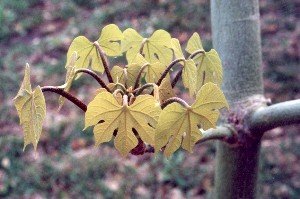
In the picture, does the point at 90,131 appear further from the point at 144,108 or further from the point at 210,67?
the point at 144,108

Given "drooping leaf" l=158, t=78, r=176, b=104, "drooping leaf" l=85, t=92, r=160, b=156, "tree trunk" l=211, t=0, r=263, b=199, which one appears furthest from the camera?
"tree trunk" l=211, t=0, r=263, b=199

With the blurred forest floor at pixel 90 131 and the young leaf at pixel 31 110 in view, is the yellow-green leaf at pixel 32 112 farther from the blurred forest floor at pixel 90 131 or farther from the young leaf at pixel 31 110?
the blurred forest floor at pixel 90 131

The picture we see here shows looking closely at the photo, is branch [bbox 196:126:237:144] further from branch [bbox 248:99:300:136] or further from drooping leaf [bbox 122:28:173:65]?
drooping leaf [bbox 122:28:173:65]

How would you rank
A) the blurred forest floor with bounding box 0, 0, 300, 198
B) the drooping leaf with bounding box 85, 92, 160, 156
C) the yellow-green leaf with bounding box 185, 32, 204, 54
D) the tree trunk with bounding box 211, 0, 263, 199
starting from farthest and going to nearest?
the blurred forest floor with bounding box 0, 0, 300, 198, the tree trunk with bounding box 211, 0, 263, 199, the yellow-green leaf with bounding box 185, 32, 204, 54, the drooping leaf with bounding box 85, 92, 160, 156

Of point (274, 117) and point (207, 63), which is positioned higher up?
point (207, 63)

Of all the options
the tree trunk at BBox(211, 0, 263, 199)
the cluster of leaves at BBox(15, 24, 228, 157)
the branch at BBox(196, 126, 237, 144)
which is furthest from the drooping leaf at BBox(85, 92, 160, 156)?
the tree trunk at BBox(211, 0, 263, 199)

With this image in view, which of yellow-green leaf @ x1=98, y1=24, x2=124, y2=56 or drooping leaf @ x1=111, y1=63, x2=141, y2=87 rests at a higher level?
yellow-green leaf @ x1=98, y1=24, x2=124, y2=56

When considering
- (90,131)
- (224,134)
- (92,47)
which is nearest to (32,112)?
(92,47)
